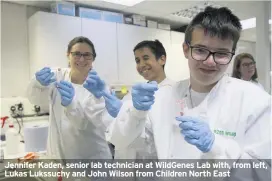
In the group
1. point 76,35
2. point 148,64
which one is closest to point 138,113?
point 148,64

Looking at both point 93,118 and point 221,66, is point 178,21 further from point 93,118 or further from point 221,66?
point 221,66

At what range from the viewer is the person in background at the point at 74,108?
4.09 feet

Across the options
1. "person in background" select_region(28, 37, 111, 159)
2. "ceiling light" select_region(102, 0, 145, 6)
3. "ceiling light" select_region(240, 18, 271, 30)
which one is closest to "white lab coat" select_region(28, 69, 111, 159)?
"person in background" select_region(28, 37, 111, 159)

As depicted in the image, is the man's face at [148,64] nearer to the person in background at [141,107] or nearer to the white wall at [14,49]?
the person in background at [141,107]

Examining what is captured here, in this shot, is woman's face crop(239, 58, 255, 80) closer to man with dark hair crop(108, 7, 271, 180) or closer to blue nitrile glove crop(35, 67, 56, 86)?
man with dark hair crop(108, 7, 271, 180)

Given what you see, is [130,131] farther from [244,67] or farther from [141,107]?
[244,67]

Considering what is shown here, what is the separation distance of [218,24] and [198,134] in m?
0.36

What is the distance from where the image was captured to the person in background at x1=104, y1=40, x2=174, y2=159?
816mm

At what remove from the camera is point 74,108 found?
1249 mm

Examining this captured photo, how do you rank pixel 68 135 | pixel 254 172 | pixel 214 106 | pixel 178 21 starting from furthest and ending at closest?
1. pixel 178 21
2. pixel 68 135
3. pixel 214 106
4. pixel 254 172

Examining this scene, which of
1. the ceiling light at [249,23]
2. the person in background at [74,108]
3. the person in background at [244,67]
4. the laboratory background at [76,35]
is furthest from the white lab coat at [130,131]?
the ceiling light at [249,23]

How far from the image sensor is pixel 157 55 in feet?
Result: 4.75

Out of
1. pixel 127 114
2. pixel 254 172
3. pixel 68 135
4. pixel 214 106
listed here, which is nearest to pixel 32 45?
pixel 68 135

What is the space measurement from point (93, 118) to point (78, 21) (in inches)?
69.6
